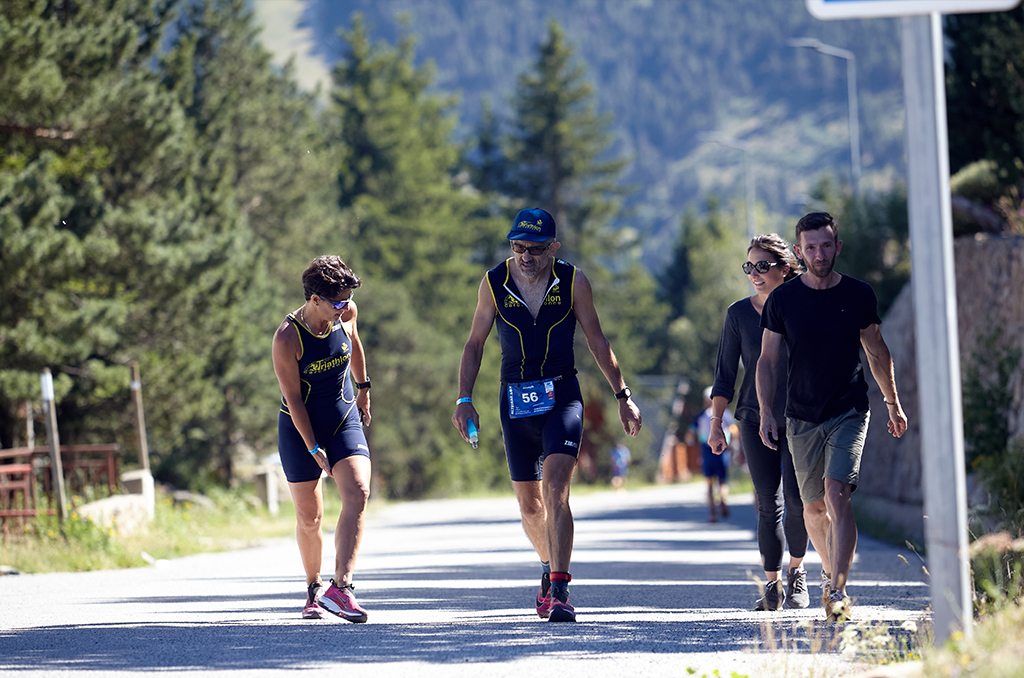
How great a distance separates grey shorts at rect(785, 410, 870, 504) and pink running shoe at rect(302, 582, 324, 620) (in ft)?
9.32

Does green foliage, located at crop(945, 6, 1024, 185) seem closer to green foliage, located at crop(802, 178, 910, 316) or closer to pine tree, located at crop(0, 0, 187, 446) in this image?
green foliage, located at crop(802, 178, 910, 316)

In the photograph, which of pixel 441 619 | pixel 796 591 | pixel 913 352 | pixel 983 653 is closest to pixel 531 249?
pixel 441 619

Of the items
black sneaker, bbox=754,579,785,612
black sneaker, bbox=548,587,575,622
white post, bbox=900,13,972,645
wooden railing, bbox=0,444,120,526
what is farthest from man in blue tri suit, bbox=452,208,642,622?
wooden railing, bbox=0,444,120,526

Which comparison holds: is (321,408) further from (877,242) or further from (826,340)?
(877,242)

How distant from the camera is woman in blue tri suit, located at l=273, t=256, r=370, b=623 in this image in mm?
7410

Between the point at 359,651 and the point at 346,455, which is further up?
the point at 346,455

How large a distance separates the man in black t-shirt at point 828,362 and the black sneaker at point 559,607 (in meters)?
1.40

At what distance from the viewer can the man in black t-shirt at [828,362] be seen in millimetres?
7098

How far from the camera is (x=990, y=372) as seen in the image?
1550cm

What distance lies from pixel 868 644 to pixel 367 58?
56.1m

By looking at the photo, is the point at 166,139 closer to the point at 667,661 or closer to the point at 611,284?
the point at 667,661

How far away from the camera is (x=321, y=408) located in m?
7.54

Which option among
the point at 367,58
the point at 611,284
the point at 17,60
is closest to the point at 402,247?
the point at 367,58

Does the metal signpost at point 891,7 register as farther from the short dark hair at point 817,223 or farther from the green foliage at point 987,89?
the green foliage at point 987,89
